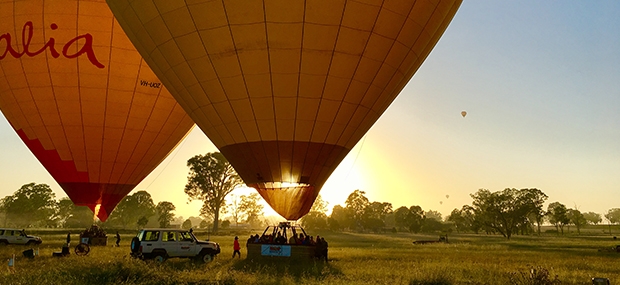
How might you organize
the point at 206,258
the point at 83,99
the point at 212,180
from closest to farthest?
1. the point at 206,258
2. the point at 83,99
3. the point at 212,180

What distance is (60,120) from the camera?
63.7ft

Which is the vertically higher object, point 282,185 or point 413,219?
point 282,185

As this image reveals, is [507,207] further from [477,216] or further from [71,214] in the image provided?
[71,214]

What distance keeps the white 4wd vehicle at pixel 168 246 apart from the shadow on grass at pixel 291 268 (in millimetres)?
2647

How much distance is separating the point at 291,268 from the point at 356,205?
9401 centimetres

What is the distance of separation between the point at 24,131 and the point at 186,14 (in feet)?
45.0

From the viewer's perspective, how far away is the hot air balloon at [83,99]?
58.3ft

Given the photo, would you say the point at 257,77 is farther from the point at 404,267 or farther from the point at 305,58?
the point at 404,267

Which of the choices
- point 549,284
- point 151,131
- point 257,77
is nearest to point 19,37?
point 151,131

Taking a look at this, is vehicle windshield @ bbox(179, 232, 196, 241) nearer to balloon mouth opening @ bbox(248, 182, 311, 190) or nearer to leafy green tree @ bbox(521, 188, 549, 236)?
balloon mouth opening @ bbox(248, 182, 311, 190)

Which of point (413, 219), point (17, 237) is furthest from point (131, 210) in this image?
point (17, 237)

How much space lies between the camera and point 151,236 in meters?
16.7

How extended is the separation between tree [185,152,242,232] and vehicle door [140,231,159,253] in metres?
44.7

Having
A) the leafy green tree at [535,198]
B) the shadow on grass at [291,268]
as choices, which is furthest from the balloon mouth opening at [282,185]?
the leafy green tree at [535,198]
